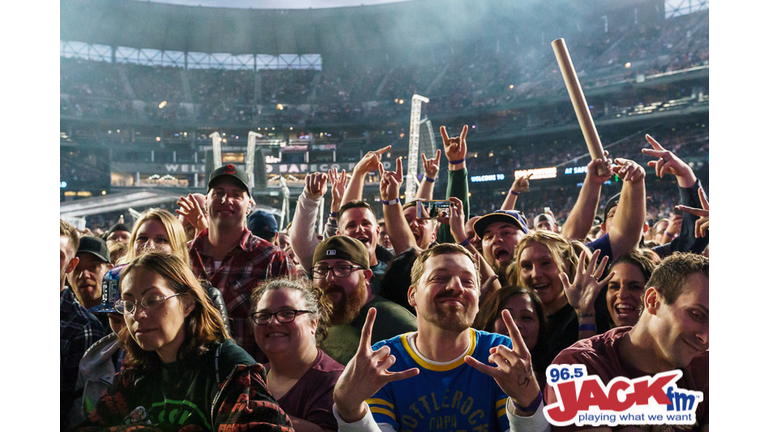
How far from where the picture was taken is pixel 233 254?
2.28 meters

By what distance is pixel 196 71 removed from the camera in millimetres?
4523

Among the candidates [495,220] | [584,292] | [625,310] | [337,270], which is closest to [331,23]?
[495,220]

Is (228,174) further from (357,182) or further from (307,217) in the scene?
(357,182)

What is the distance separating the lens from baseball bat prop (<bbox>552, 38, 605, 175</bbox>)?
7.38 feet

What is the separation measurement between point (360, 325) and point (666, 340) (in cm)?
111

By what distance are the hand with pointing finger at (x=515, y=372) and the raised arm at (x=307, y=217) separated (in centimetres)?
114

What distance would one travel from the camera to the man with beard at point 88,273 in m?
2.37

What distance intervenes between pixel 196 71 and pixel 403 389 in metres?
3.76

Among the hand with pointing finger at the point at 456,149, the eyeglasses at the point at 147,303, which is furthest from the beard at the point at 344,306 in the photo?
the hand with pointing finger at the point at 456,149

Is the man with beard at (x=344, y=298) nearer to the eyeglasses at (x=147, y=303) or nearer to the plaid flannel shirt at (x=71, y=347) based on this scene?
the eyeglasses at (x=147, y=303)

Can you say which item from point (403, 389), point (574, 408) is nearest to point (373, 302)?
point (403, 389)

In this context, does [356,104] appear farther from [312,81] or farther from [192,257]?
[192,257]

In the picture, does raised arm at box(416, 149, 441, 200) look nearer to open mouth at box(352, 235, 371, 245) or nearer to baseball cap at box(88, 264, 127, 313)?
open mouth at box(352, 235, 371, 245)
